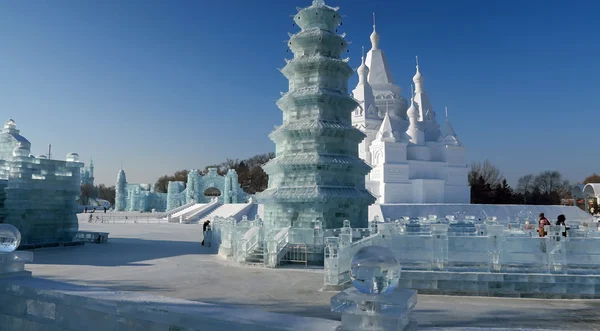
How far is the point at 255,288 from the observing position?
1148 centimetres

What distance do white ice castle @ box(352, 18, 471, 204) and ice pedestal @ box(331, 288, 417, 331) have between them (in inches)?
1578

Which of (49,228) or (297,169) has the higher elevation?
(297,169)

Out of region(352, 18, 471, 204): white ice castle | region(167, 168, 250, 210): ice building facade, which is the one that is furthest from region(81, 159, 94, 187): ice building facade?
region(352, 18, 471, 204): white ice castle

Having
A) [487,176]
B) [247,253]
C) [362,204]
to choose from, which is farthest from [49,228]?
[487,176]

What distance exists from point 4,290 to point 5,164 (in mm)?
20934

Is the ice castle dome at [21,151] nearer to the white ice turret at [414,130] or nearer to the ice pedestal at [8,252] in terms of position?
the ice pedestal at [8,252]

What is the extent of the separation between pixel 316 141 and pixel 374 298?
17129mm

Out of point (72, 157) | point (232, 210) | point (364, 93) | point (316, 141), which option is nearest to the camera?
point (316, 141)

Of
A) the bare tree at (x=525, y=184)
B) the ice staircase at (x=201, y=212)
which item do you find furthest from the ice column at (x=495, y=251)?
the bare tree at (x=525, y=184)

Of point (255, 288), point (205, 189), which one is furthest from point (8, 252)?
point (205, 189)

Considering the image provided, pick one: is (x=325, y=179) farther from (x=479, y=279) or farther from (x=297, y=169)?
(x=479, y=279)

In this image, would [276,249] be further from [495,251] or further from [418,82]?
[418,82]

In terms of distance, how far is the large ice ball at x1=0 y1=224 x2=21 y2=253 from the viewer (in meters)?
5.34

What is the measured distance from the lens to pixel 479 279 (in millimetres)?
11109
